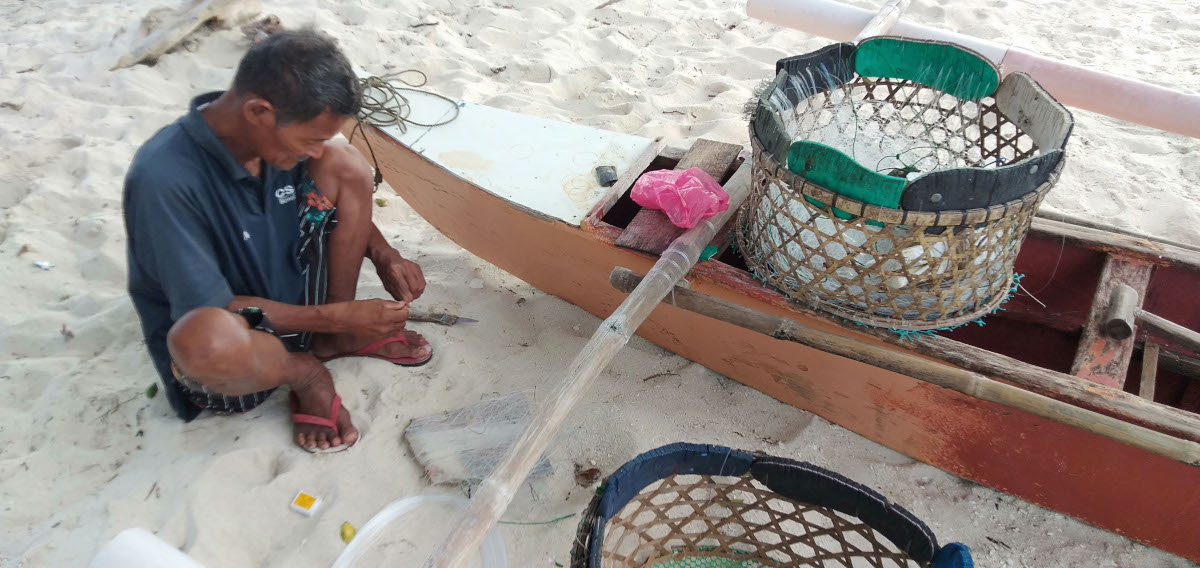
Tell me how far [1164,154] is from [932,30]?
143 centimetres

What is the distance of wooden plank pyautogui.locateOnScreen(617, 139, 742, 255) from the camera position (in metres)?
2.00

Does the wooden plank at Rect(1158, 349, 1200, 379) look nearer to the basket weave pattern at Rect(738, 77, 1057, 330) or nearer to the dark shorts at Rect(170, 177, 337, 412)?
the basket weave pattern at Rect(738, 77, 1057, 330)

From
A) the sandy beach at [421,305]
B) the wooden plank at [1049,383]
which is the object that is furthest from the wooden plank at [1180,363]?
the wooden plank at [1049,383]

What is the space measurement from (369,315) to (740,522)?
1.15 metres

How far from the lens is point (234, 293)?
6.14ft

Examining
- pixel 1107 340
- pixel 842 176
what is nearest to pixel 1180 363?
pixel 1107 340

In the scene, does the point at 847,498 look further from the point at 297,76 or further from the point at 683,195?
the point at 297,76

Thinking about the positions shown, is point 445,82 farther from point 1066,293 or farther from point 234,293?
point 1066,293

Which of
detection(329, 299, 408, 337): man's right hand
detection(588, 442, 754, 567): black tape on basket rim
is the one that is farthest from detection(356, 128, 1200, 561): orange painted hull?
detection(329, 299, 408, 337): man's right hand

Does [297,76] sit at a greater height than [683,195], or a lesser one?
greater

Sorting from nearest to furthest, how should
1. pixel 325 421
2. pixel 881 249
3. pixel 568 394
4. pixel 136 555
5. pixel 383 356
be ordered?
1. pixel 136 555
2. pixel 568 394
3. pixel 881 249
4. pixel 325 421
5. pixel 383 356

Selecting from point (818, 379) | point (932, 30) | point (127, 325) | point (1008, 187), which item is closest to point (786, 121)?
point (1008, 187)

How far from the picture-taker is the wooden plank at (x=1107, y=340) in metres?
1.67

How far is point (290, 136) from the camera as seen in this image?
163 cm
